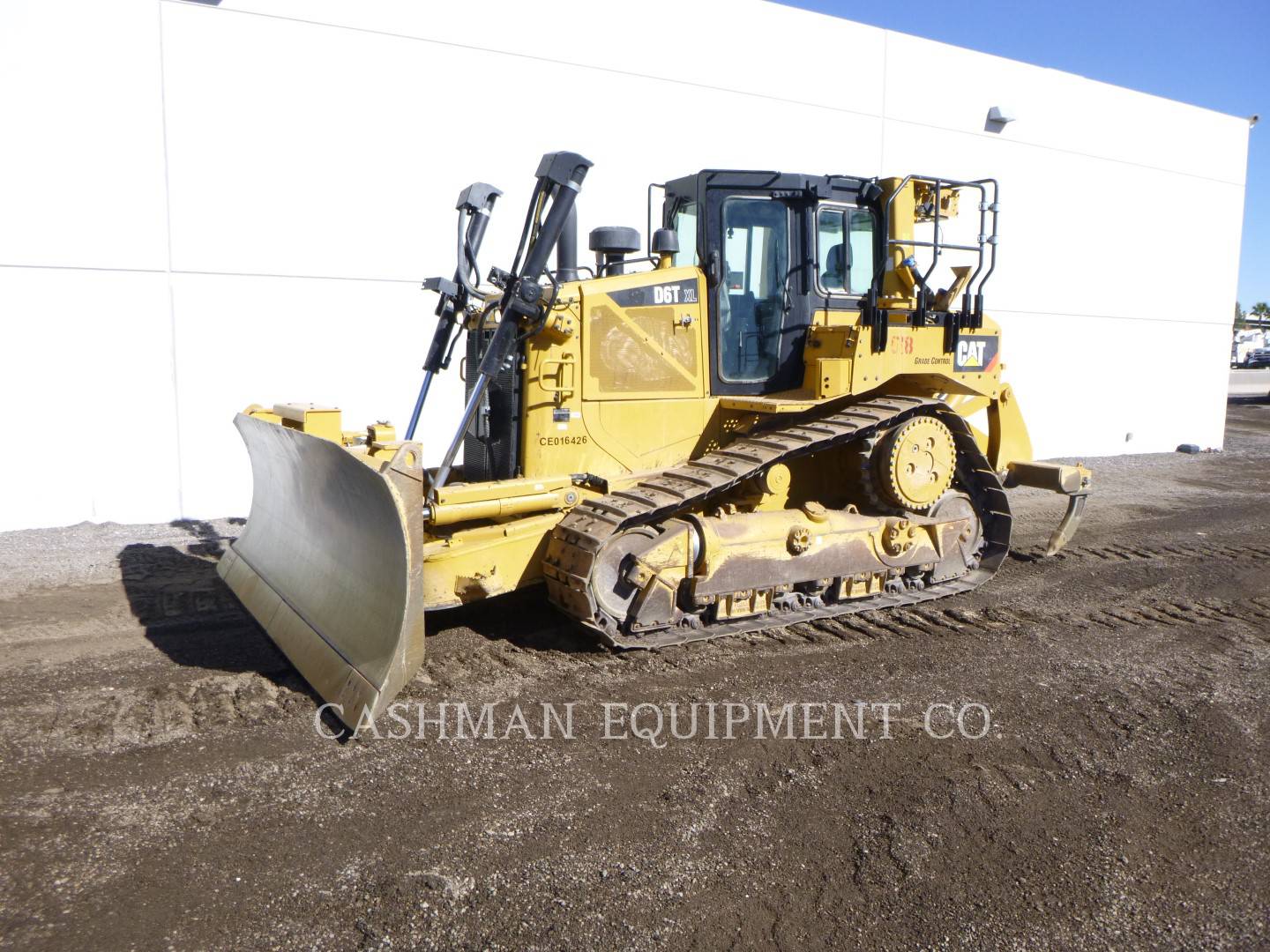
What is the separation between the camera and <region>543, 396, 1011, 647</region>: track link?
523cm

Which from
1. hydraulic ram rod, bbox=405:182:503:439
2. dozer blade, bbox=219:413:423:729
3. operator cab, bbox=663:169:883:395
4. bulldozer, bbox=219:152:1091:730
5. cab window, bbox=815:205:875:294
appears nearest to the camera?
dozer blade, bbox=219:413:423:729

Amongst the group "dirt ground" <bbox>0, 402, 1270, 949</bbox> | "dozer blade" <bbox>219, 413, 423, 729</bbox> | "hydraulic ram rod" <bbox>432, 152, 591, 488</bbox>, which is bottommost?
"dirt ground" <bbox>0, 402, 1270, 949</bbox>

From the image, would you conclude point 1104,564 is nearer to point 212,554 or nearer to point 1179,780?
point 1179,780

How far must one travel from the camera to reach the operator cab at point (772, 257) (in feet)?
20.0

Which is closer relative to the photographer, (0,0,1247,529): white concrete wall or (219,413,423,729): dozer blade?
(219,413,423,729): dozer blade

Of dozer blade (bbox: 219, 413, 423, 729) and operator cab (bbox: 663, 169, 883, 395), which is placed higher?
operator cab (bbox: 663, 169, 883, 395)

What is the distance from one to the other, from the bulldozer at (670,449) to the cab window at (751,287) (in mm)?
Result: 15

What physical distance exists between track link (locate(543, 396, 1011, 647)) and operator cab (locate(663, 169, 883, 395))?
56 cm

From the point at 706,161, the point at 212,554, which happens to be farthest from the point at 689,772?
the point at 706,161

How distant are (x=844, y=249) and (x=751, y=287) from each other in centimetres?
77

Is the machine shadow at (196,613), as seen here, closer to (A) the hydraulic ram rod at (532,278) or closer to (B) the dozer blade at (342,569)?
(B) the dozer blade at (342,569)

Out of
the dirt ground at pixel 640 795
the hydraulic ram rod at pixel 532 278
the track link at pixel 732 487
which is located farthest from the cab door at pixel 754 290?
the dirt ground at pixel 640 795

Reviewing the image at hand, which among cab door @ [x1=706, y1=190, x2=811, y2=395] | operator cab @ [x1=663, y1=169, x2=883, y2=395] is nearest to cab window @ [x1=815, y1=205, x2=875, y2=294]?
operator cab @ [x1=663, y1=169, x2=883, y2=395]

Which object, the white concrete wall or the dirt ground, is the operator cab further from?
the white concrete wall
